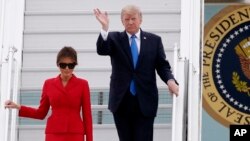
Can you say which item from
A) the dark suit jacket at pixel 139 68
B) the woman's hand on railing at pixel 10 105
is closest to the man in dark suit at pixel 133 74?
the dark suit jacket at pixel 139 68

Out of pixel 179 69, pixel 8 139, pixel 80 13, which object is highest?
pixel 80 13

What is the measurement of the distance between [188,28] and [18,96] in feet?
5.45

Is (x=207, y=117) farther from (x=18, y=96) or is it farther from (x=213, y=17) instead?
(x=18, y=96)

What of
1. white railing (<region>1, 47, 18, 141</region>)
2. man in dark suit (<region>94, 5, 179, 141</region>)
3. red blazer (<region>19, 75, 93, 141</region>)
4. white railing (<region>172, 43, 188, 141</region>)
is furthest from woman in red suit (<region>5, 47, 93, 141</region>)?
white railing (<region>172, 43, 188, 141</region>)

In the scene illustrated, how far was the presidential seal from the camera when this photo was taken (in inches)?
467

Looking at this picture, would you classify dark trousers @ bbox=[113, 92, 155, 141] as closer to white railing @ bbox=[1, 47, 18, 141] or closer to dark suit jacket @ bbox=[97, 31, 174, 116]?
dark suit jacket @ bbox=[97, 31, 174, 116]

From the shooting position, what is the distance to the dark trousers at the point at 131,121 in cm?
769

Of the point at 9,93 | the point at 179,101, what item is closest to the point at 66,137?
the point at 9,93

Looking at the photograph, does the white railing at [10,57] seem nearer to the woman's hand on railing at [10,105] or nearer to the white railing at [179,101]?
the woman's hand on railing at [10,105]

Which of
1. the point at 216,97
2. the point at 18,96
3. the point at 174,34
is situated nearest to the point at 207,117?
the point at 216,97

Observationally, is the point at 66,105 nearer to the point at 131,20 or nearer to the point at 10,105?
the point at 10,105

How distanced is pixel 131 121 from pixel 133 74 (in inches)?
15.2

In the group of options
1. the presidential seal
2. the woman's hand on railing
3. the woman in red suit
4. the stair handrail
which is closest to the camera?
the woman in red suit

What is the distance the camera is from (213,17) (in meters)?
11.8
